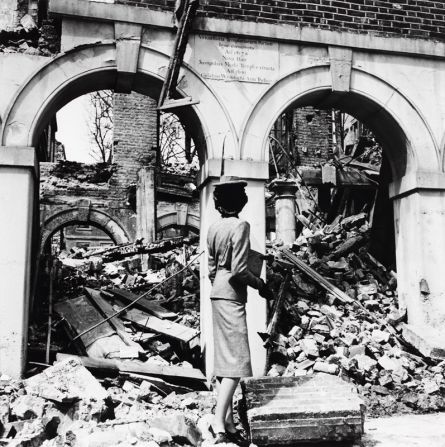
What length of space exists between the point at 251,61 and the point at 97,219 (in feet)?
38.7

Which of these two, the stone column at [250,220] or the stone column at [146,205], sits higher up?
the stone column at [146,205]

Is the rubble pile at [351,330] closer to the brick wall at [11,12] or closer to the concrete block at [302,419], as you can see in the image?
the concrete block at [302,419]

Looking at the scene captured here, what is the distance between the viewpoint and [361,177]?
37.8 feet

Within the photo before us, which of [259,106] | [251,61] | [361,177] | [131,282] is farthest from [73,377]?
[361,177]

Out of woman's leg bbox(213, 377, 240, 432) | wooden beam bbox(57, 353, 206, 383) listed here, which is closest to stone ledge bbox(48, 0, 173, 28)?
wooden beam bbox(57, 353, 206, 383)

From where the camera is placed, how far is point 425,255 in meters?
7.10

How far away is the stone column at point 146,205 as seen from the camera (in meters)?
15.4

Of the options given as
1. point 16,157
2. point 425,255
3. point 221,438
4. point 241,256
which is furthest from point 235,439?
point 425,255

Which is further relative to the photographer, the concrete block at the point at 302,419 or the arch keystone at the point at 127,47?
the arch keystone at the point at 127,47

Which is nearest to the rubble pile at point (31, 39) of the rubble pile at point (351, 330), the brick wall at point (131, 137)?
the rubble pile at point (351, 330)

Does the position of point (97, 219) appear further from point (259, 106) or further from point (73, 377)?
point (73, 377)

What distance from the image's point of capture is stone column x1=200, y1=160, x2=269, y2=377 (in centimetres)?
642

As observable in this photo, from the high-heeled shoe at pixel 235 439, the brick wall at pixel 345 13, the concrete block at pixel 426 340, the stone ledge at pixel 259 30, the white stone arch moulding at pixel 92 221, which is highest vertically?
the brick wall at pixel 345 13

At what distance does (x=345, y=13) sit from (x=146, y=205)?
9648mm
